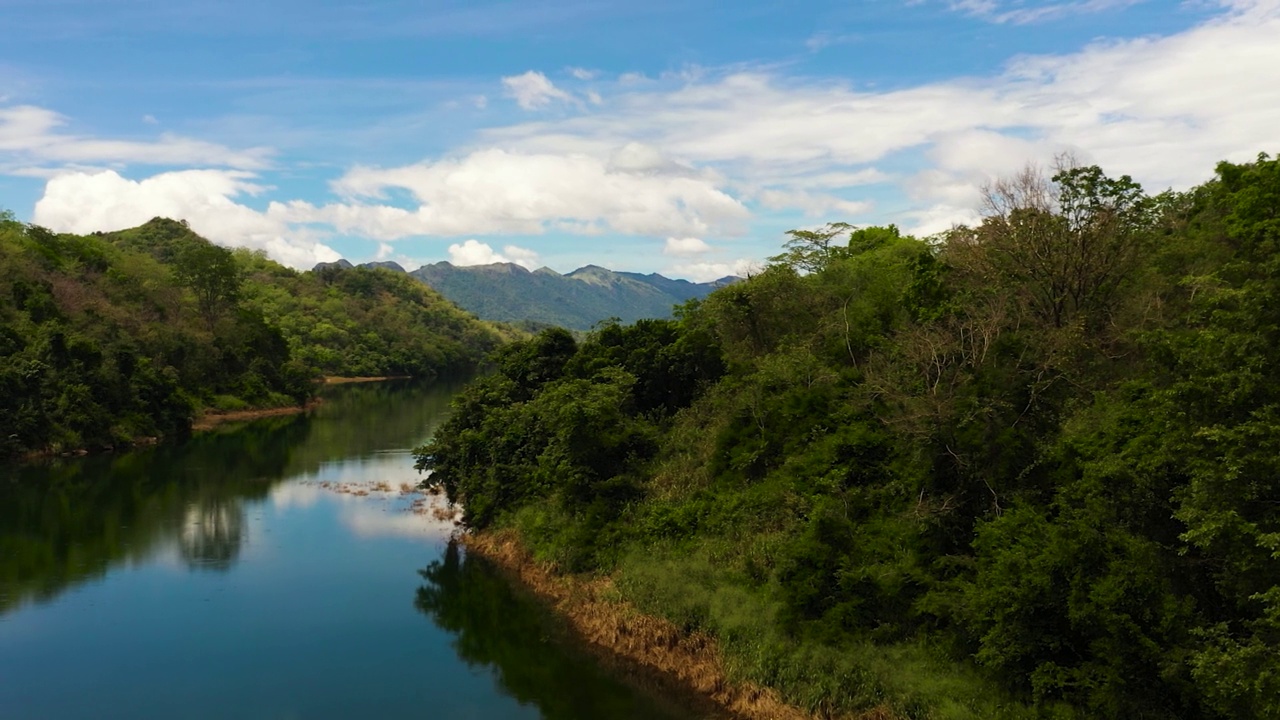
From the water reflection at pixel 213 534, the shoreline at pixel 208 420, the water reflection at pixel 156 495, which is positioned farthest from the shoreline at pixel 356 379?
the water reflection at pixel 213 534

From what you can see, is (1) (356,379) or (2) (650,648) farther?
(1) (356,379)

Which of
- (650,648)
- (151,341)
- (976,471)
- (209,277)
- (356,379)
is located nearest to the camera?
(976,471)

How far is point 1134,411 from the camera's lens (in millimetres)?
17375

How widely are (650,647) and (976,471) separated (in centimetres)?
892

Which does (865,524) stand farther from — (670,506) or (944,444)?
(670,506)

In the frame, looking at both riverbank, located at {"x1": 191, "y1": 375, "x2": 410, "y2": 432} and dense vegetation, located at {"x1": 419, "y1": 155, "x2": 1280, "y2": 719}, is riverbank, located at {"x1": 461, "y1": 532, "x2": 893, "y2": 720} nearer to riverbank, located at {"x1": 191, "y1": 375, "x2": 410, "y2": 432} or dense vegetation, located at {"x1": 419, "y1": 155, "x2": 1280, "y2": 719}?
dense vegetation, located at {"x1": 419, "y1": 155, "x2": 1280, "y2": 719}

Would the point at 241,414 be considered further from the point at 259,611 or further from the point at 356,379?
the point at 259,611

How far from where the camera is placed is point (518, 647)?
24625 millimetres

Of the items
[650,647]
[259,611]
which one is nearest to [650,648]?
[650,647]

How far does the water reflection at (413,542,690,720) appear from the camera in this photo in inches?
816

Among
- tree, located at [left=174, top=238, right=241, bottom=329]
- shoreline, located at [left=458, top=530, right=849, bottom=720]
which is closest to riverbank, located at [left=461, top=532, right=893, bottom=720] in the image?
shoreline, located at [left=458, top=530, right=849, bottom=720]

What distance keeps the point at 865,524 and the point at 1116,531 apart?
6.20 meters

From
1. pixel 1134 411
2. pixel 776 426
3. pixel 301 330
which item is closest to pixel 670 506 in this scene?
pixel 776 426

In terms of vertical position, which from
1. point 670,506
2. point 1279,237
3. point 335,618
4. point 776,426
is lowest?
point 335,618
